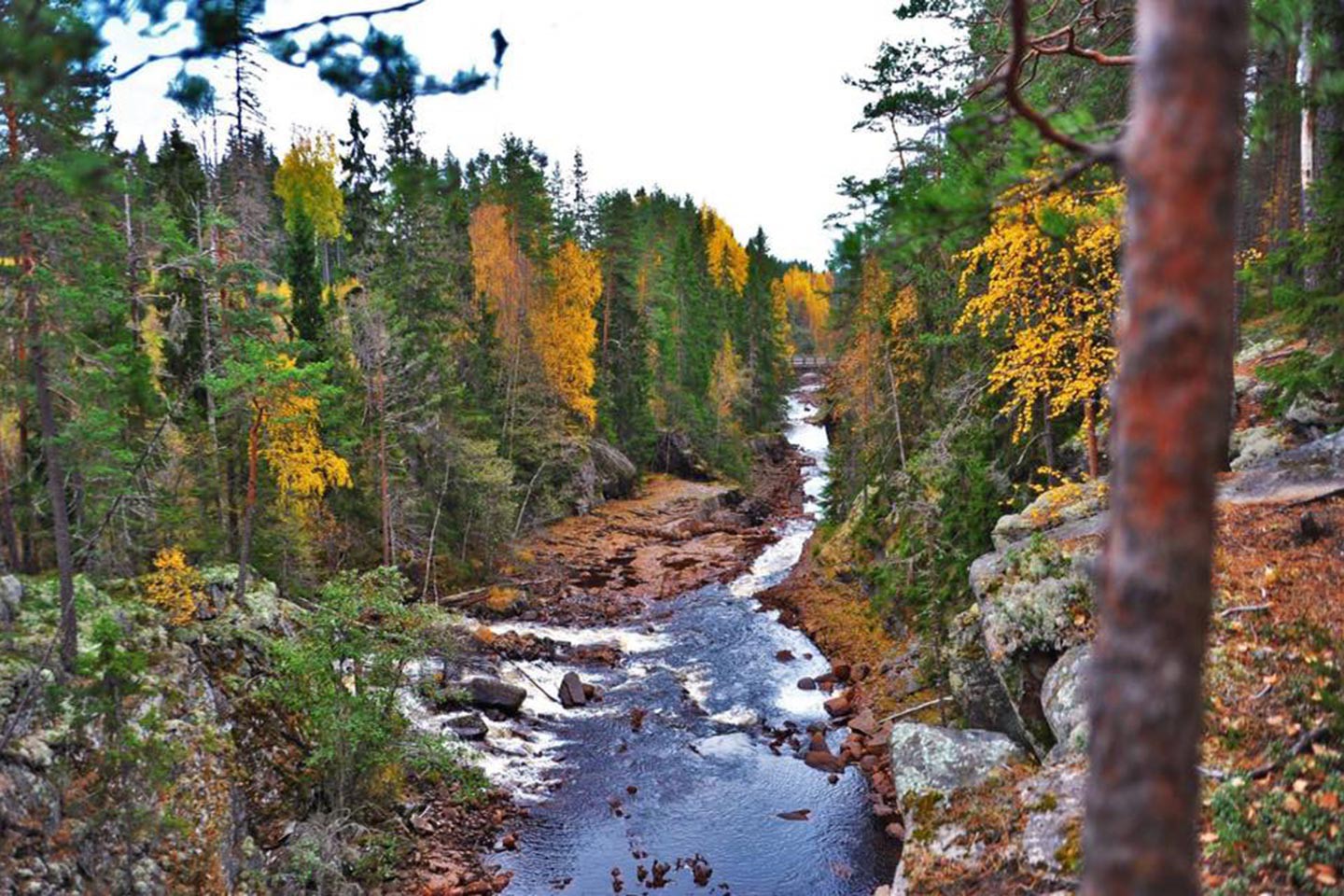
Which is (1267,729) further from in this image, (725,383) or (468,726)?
(725,383)

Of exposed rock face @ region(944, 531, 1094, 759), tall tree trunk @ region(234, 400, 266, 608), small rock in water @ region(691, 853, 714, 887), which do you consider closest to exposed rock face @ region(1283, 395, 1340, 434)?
exposed rock face @ region(944, 531, 1094, 759)

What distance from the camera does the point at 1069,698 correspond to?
8.72m

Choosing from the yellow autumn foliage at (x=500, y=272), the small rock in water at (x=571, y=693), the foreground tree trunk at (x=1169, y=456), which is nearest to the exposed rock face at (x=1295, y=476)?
the foreground tree trunk at (x=1169, y=456)

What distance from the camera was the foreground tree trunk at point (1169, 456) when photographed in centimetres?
187

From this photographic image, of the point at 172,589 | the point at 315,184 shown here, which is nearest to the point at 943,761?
the point at 172,589

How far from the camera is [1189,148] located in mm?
1899

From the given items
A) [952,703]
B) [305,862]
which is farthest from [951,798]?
[305,862]

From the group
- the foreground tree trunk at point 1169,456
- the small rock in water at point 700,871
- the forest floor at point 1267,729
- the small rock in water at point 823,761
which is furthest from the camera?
the small rock in water at point 823,761

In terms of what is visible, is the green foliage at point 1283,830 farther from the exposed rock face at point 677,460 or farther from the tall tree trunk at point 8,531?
the exposed rock face at point 677,460

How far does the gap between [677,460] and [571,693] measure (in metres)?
30.9

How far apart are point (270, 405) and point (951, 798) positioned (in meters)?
15.9

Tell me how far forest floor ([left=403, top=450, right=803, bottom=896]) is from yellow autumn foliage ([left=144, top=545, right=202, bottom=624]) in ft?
20.6

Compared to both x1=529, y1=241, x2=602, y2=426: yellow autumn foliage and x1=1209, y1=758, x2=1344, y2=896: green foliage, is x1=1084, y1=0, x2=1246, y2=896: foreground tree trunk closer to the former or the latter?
x1=1209, y1=758, x2=1344, y2=896: green foliage

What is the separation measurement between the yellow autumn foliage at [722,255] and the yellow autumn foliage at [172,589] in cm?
5529
